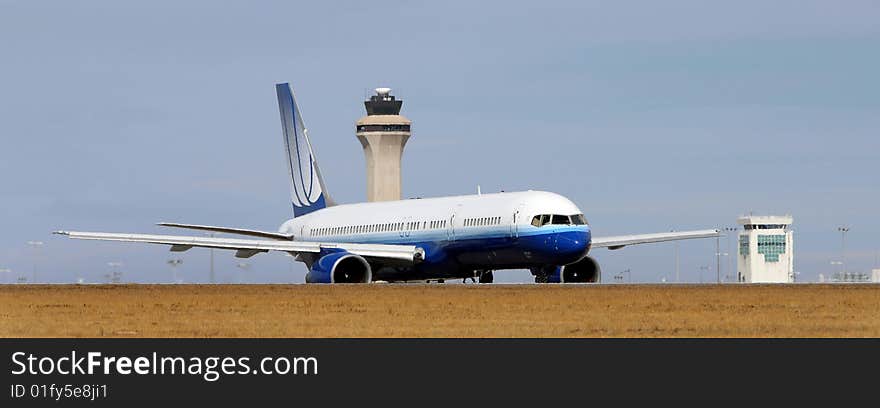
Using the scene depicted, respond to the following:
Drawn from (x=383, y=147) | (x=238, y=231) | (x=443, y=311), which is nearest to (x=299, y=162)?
(x=238, y=231)

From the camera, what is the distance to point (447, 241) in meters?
72.2

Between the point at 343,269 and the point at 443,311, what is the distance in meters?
22.8

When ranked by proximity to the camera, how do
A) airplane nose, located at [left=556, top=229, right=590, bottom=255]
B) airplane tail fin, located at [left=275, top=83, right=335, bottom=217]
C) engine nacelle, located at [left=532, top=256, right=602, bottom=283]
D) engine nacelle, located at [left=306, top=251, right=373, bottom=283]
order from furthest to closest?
airplane tail fin, located at [left=275, top=83, right=335, bottom=217]
engine nacelle, located at [left=532, top=256, right=602, bottom=283]
engine nacelle, located at [left=306, top=251, right=373, bottom=283]
airplane nose, located at [left=556, top=229, right=590, bottom=255]

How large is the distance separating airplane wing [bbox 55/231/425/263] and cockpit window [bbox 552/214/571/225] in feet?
25.3

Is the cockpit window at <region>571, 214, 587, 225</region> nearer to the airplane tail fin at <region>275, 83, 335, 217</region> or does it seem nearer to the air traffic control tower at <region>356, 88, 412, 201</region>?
the airplane tail fin at <region>275, 83, 335, 217</region>

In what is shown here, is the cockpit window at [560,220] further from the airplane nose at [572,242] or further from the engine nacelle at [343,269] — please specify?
the engine nacelle at [343,269]

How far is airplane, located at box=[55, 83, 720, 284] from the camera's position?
→ 67812 millimetres

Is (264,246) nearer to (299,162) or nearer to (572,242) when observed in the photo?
(572,242)

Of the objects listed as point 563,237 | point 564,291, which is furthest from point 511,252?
point 564,291

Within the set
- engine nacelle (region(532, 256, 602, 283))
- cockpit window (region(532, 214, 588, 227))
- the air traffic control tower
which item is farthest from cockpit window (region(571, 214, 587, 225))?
the air traffic control tower

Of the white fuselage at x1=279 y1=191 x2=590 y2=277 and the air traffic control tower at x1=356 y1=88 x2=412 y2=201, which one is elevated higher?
the air traffic control tower at x1=356 y1=88 x2=412 y2=201

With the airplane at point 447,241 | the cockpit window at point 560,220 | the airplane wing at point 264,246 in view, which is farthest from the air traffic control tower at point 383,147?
the cockpit window at point 560,220
